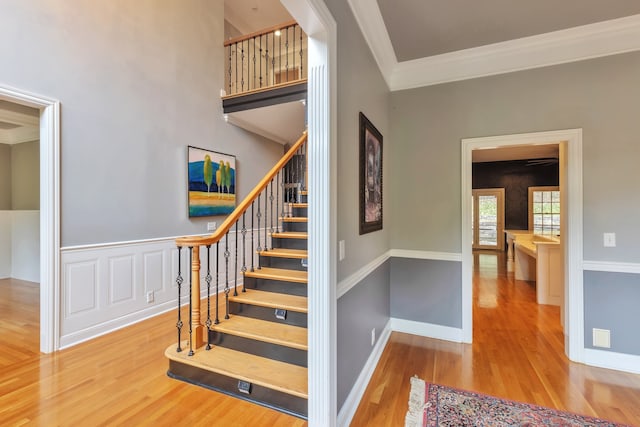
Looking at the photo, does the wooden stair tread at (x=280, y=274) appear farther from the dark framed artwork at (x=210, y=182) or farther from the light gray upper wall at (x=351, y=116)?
the dark framed artwork at (x=210, y=182)

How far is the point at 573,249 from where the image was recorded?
8.27 ft

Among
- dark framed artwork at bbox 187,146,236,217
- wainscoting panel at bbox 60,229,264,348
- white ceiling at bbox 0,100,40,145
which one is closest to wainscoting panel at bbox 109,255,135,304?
wainscoting panel at bbox 60,229,264,348

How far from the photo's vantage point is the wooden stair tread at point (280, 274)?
2.65 meters

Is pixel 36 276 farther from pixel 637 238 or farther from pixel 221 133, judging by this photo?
pixel 637 238

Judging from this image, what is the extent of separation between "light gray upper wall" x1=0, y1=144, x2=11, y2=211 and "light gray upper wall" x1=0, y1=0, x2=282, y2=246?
397cm

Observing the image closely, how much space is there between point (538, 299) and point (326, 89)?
4.48m

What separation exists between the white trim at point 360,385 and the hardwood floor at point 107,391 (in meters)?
0.27

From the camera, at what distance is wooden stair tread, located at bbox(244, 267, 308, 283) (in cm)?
A: 265

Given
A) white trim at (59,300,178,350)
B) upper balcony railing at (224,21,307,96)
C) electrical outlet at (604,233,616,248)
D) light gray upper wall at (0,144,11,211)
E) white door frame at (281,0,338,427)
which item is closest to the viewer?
white door frame at (281,0,338,427)

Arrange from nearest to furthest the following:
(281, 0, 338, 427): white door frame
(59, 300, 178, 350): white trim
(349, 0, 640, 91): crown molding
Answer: (281, 0, 338, 427): white door frame < (349, 0, 640, 91): crown molding < (59, 300, 178, 350): white trim

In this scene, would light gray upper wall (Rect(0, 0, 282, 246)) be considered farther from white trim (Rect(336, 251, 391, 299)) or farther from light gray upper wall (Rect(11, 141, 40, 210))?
light gray upper wall (Rect(11, 141, 40, 210))

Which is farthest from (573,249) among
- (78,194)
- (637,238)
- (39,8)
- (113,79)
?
(39,8)

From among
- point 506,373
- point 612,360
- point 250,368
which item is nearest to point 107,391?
point 250,368

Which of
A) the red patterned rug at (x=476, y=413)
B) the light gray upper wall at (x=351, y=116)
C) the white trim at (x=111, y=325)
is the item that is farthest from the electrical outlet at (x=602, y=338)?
the white trim at (x=111, y=325)
